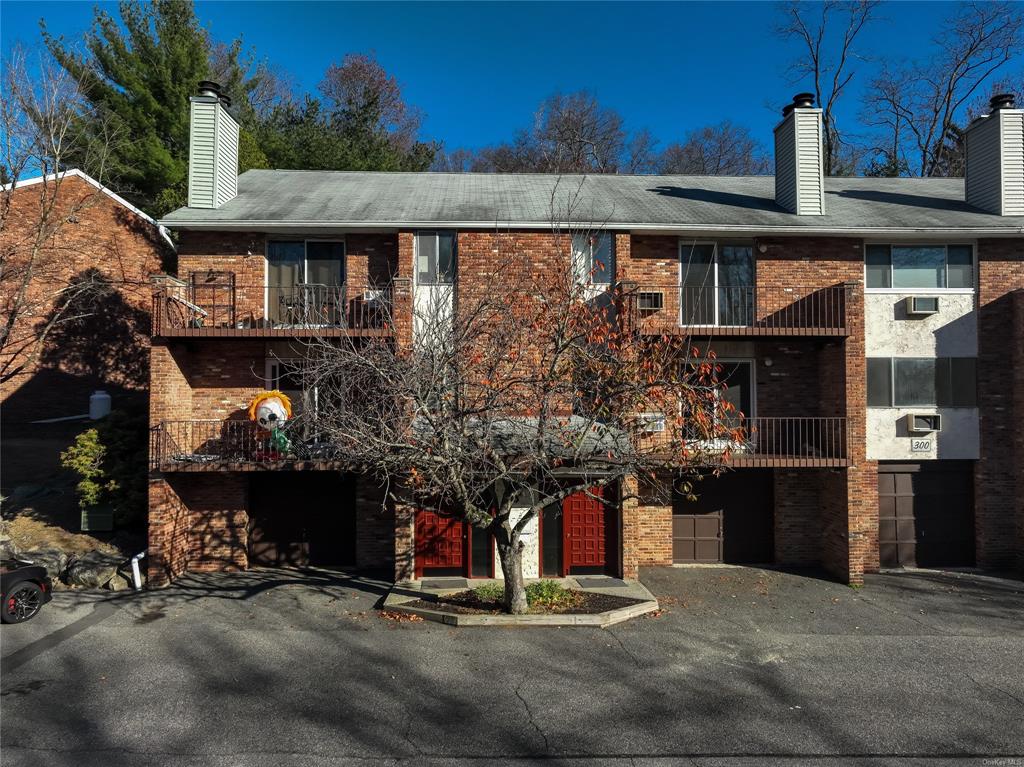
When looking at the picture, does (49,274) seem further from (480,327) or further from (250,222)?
(480,327)

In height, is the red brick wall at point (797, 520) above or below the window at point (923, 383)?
below

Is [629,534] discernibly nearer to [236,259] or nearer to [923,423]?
[923,423]

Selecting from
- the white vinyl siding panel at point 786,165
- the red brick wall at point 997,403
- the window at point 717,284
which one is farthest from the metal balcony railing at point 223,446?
the red brick wall at point 997,403

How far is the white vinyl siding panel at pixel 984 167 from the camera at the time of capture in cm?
1349

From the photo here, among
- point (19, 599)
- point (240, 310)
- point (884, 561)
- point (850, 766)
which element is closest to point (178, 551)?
point (19, 599)

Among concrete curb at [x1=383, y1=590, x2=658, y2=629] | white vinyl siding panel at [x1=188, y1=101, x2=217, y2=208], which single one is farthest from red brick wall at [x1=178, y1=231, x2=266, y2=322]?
concrete curb at [x1=383, y1=590, x2=658, y2=629]

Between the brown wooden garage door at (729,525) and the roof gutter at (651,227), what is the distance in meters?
5.30

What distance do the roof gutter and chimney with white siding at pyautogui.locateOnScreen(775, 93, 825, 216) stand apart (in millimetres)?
1386

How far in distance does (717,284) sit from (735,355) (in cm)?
160

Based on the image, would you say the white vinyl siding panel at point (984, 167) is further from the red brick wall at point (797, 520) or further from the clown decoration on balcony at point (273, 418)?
the clown decoration on balcony at point (273, 418)

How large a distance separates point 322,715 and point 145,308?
1549cm

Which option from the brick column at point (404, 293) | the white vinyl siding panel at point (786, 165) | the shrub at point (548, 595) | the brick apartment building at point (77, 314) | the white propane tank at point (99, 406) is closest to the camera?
the shrub at point (548, 595)

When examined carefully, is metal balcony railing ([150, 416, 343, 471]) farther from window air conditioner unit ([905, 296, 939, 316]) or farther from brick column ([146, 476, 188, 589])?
window air conditioner unit ([905, 296, 939, 316])

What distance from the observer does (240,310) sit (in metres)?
12.4
